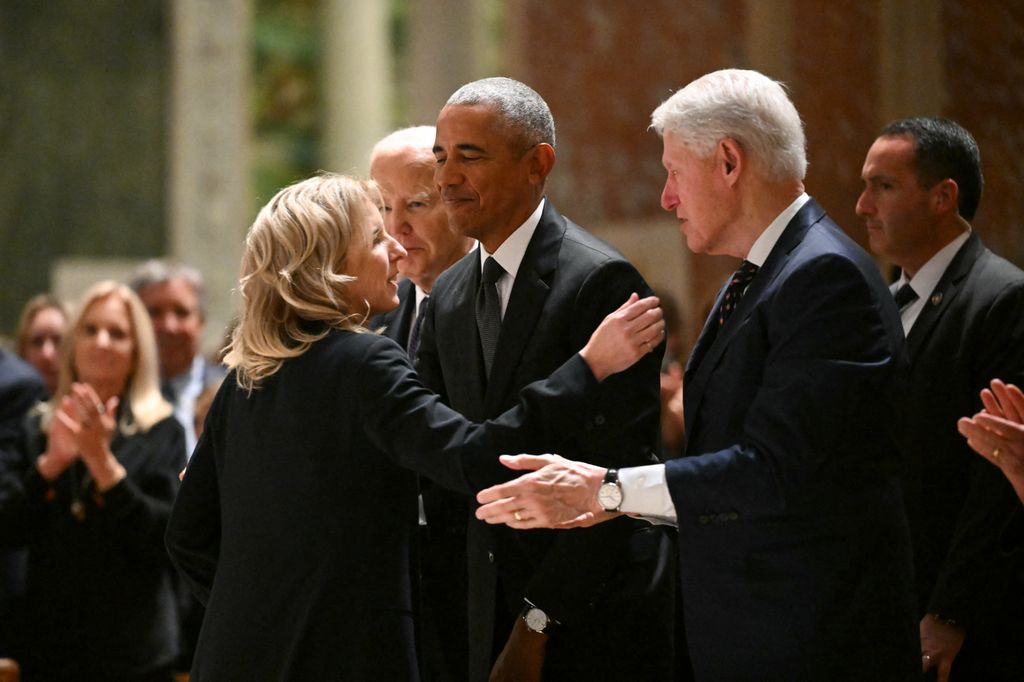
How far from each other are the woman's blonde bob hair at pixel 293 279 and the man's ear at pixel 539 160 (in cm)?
44

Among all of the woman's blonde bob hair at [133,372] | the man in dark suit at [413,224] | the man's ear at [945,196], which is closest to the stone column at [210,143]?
the woman's blonde bob hair at [133,372]

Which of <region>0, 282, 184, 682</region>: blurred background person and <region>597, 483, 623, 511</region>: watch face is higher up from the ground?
<region>597, 483, 623, 511</region>: watch face

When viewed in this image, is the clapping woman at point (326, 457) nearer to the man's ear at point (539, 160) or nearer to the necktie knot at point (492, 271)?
the necktie knot at point (492, 271)

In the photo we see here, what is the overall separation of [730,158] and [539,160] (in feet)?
1.81

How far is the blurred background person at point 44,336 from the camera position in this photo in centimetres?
658

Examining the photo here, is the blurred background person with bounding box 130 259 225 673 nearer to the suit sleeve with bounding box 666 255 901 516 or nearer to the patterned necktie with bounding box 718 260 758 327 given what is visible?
the patterned necktie with bounding box 718 260 758 327

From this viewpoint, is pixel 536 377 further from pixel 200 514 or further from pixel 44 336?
pixel 44 336

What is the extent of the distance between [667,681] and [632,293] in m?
0.89

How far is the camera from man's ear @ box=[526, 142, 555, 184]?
3.23m

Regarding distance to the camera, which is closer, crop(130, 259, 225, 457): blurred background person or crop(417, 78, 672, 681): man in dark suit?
crop(417, 78, 672, 681): man in dark suit

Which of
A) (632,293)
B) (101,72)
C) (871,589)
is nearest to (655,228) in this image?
(632,293)

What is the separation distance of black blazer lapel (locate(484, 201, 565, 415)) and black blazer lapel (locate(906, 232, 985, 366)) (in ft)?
3.22

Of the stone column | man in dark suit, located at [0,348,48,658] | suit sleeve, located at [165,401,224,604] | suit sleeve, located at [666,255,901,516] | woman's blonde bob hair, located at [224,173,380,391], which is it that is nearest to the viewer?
suit sleeve, located at [666,255,901,516]

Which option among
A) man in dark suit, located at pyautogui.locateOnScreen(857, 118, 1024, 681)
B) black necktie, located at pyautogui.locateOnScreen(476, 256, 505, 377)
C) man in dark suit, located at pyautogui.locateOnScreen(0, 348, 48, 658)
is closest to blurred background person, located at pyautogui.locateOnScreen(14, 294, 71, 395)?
man in dark suit, located at pyautogui.locateOnScreen(0, 348, 48, 658)
